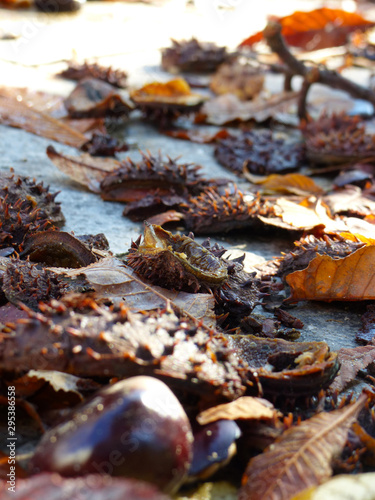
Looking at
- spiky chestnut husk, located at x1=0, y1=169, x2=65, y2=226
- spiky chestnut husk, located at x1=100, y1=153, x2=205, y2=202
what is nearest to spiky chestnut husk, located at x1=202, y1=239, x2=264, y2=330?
spiky chestnut husk, located at x1=0, y1=169, x2=65, y2=226

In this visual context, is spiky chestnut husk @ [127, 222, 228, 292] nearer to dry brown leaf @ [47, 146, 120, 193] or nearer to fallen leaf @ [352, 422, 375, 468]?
fallen leaf @ [352, 422, 375, 468]

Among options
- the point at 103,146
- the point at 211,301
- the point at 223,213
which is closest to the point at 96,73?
the point at 103,146

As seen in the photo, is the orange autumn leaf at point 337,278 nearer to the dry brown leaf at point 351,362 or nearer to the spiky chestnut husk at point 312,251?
the spiky chestnut husk at point 312,251

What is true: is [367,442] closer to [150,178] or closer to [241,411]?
[241,411]

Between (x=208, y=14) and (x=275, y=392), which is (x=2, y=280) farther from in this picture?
(x=208, y=14)

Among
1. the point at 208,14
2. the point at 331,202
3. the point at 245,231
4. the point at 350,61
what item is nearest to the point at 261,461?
the point at 245,231

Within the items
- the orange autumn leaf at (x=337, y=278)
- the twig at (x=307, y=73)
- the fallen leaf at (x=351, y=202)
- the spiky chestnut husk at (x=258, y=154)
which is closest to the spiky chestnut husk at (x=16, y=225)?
the orange autumn leaf at (x=337, y=278)
